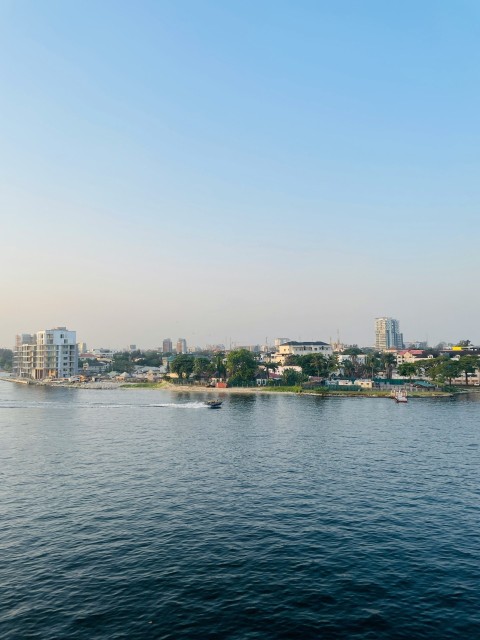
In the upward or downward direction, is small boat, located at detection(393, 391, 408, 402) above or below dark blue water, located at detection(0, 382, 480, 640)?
above

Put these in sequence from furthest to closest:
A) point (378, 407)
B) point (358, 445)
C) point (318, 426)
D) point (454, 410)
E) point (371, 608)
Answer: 1. point (378, 407)
2. point (454, 410)
3. point (318, 426)
4. point (358, 445)
5. point (371, 608)

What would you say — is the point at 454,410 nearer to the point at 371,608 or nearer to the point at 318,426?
the point at 318,426

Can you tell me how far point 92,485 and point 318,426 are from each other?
204ft

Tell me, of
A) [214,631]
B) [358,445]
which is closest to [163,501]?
[214,631]

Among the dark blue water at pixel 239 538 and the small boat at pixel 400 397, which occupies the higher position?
the small boat at pixel 400 397

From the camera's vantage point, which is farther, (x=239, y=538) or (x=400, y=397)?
(x=400, y=397)

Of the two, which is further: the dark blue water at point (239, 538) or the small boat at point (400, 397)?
the small boat at point (400, 397)

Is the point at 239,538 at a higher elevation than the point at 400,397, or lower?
lower

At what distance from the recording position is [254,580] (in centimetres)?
3650

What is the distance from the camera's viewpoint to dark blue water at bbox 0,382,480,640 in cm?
3158

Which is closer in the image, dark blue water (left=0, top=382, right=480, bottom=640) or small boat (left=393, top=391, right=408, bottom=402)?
dark blue water (left=0, top=382, right=480, bottom=640)

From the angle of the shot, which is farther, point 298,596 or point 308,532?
point 308,532

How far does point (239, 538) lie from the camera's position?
44375 millimetres

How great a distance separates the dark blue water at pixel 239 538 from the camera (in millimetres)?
31578
